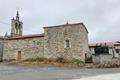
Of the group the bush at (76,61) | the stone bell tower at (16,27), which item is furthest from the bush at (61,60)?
the stone bell tower at (16,27)

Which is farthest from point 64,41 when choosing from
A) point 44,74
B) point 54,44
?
point 44,74

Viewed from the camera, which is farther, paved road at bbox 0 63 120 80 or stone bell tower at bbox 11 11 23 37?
stone bell tower at bbox 11 11 23 37

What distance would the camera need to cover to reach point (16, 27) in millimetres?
50500

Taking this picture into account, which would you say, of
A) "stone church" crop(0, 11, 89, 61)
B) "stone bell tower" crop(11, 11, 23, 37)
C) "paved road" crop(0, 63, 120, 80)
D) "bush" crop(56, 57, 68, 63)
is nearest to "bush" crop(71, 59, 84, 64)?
"stone church" crop(0, 11, 89, 61)

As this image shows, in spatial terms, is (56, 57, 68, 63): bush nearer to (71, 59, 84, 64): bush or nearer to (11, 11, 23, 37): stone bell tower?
(71, 59, 84, 64): bush

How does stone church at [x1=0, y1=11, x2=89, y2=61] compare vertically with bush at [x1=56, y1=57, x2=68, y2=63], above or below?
above

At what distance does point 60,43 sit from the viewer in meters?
36.9

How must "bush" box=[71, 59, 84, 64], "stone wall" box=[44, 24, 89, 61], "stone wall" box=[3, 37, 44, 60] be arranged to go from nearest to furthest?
"bush" box=[71, 59, 84, 64], "stone wall" box=[44, 24, 89, 61], "stone wall" box=[3, 37, 44, 60]

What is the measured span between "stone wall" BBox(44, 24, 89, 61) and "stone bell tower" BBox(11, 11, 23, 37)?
45.4 feet

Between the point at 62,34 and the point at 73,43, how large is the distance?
2442mm

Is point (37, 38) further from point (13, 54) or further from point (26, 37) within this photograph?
point (13, 54)

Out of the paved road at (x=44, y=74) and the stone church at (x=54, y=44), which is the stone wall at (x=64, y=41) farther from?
the paved road at (x=44, y=74)

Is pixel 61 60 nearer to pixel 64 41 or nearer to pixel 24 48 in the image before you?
pixel 64 41

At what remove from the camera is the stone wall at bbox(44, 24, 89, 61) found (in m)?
35.9
